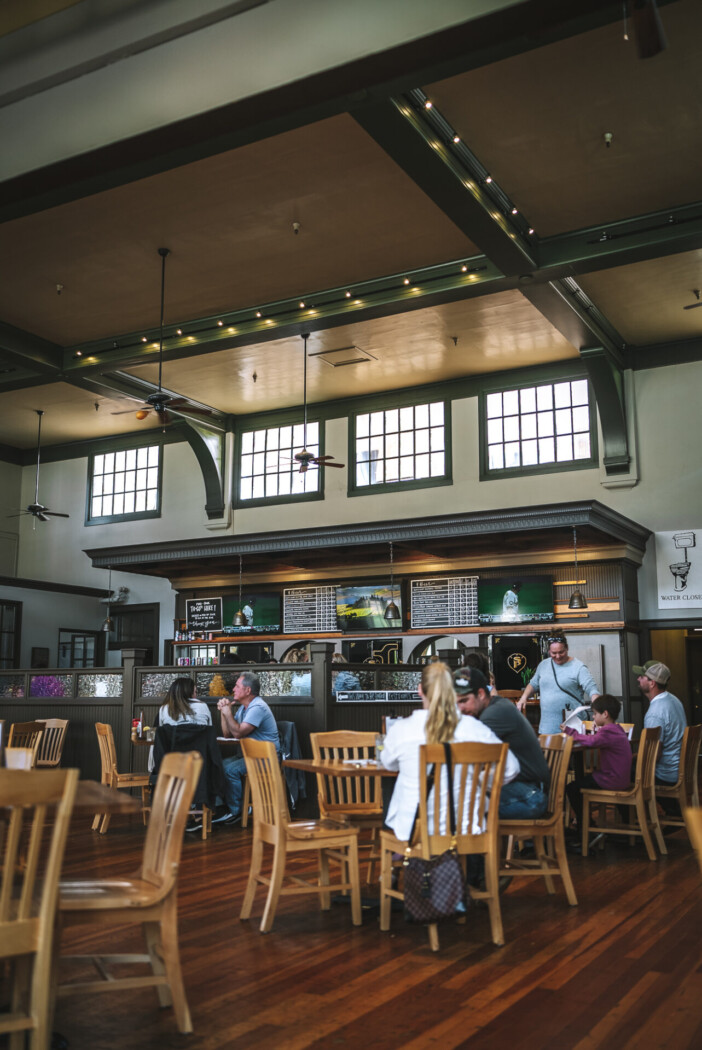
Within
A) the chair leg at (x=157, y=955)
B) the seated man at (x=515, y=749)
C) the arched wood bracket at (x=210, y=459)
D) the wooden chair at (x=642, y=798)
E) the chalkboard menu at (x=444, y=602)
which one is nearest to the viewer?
the chair leg at (x=157, y=955)

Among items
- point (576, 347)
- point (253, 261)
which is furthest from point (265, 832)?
point (576, 347)

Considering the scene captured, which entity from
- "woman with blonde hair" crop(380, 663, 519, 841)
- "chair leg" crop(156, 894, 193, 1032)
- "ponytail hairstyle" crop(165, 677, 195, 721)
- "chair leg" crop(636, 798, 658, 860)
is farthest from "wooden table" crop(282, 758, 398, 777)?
"ponytail hairstyle" crop(165, 677, 195, 721)

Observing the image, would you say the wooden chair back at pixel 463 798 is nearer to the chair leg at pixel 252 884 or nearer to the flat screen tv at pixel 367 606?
the chair leg at pixel 252 884

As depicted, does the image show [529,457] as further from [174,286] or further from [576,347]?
[174,286]

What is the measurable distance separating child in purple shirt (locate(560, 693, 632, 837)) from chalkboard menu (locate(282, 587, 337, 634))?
7.69m

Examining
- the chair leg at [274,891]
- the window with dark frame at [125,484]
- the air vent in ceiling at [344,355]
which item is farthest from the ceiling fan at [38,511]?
the chair leg at [274,891]

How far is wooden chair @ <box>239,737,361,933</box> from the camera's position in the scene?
15.1ft

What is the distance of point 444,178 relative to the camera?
7.62 metres

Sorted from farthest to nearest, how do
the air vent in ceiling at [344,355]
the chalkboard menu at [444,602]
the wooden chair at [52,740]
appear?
the chalkboard menu at [444,602] → the air vent in ceiling at [344,355] → the wooden chair at [52,740]

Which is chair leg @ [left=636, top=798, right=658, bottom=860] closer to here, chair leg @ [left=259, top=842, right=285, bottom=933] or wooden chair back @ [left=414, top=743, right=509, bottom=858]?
wooden chair back @ [left=414, top=743, right=509, bottom=858]

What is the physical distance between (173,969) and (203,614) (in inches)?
485

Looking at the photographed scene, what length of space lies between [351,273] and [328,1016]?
Answer: 809cm

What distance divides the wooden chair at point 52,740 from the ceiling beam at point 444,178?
6.32 meters

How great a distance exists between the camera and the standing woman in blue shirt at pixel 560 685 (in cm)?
817
